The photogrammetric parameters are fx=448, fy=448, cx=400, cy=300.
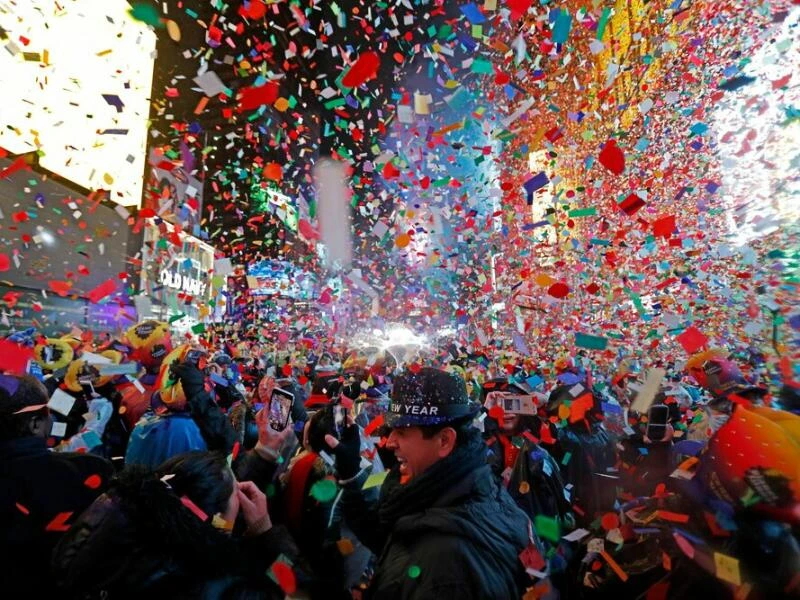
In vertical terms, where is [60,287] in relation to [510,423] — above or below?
above

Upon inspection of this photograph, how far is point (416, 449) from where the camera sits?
1.88m

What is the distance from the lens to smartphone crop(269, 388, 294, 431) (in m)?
2.80

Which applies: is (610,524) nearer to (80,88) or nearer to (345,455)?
(345,455)

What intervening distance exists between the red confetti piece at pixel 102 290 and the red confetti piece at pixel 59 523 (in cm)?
1606

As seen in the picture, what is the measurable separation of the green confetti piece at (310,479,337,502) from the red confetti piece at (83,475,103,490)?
115cm

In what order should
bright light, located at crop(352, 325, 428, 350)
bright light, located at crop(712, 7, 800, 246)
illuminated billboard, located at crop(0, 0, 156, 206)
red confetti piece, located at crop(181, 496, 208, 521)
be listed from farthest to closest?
bright light, located at crop(352, 325, 428, 350) < bright light, located at crop(712, 7, 800, 246) < illuminated billboard, located at crop(0, 0, 156, 206) < red confetti piece, located at crop(181, 496, 208, 521)

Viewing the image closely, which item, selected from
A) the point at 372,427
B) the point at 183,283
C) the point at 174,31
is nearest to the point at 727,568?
the point at 372,427

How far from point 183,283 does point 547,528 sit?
83.0 feet

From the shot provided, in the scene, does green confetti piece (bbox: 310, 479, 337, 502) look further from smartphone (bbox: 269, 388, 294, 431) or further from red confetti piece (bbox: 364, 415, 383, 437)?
red confetti piece (bbox: 364, 415, 383, 437)

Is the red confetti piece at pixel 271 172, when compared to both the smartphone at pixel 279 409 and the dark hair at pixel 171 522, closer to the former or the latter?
the smartphone at pixel 279 409

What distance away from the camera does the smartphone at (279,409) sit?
2797 millimetres

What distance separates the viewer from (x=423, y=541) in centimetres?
147

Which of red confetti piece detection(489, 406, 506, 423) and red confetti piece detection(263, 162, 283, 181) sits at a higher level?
red confetti piece detection(263, 162, 283, 181)

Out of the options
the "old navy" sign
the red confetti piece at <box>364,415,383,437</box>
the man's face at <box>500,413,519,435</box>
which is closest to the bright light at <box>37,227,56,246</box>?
the "old navy" sign
